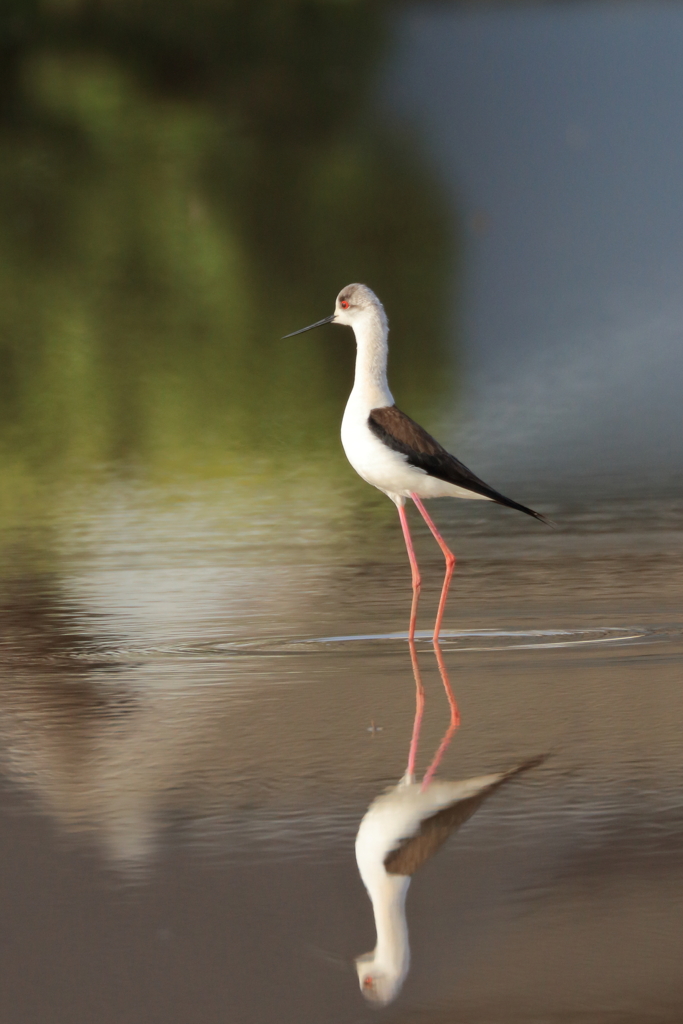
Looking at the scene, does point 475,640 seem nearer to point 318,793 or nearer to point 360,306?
point 360,306

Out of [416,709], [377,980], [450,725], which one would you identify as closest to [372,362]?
[416,709]

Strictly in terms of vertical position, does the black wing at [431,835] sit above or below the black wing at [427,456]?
below

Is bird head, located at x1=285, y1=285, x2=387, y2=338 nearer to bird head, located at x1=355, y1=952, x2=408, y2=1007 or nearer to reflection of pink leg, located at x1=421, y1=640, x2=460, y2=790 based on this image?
reflection of pink leg, located at x1=421, y1=640, x2=460, y2=790

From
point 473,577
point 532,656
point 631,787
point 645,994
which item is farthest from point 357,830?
point 473,577

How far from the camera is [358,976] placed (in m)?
2.98

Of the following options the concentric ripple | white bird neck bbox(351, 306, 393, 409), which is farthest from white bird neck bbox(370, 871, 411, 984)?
white bird neck bbox(351, 306, 393, 409)

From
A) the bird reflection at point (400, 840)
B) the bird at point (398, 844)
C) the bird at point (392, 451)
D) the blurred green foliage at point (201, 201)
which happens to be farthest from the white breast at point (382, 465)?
the blurred green foliage at point (201, 201)

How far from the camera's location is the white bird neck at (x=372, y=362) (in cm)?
671

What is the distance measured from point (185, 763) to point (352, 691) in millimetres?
867

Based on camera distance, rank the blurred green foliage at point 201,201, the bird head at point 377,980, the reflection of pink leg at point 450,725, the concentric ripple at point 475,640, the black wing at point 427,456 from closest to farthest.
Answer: the bird head at point 377,980, the reflection of pink leg at point 450,725, the concentric ripple at point 475,640, the black wing at point 427,456, the blurred green foliage at point 201,201

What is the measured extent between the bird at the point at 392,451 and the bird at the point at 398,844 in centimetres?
213

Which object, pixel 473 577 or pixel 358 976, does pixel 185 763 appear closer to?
pixel 358 976

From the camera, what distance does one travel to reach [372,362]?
6.80 m

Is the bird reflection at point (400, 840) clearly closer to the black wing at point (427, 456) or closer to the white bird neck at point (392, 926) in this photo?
the white bird neck at point (392, 926)
